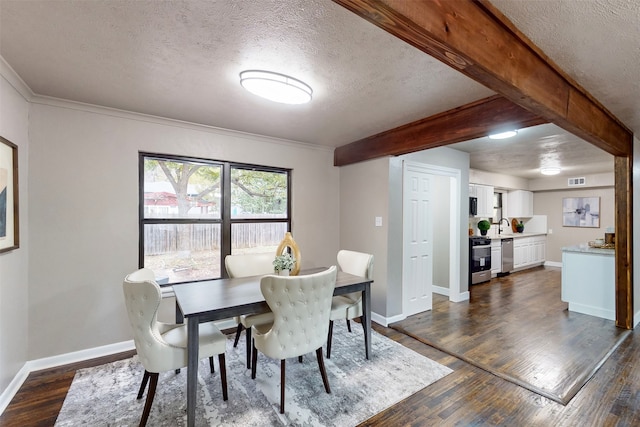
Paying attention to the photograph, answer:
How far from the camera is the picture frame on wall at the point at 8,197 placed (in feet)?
6.31

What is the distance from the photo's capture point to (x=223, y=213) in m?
3.37

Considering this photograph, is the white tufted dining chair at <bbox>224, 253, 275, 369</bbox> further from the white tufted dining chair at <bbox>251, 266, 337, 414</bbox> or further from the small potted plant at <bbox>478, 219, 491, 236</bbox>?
the small potted plant at <bbox>478, 219, 491, 236</bbox>

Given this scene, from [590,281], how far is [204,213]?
16.7 feet

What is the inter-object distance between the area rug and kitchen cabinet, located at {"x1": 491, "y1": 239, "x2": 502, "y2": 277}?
4164 millimetres

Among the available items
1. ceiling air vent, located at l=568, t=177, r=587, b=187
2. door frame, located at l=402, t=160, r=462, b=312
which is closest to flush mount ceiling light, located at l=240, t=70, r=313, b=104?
door frame, located at l=402, t=160, r=462, b=312

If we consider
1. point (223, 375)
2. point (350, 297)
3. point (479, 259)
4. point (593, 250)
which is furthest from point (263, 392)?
point (479, 259)

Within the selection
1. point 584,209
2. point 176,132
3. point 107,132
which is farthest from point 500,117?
point 584,209

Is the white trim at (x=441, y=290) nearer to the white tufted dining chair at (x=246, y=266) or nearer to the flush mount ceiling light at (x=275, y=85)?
the white tufted dining chair at (x=246, y=266)

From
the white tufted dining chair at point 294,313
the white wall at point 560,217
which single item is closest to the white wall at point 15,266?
the white tufted dining chair at point 294,313

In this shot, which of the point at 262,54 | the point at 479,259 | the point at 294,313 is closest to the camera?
the point at 262,54

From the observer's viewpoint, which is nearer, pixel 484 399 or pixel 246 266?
pixel 484 399

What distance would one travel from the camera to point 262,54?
1.71m

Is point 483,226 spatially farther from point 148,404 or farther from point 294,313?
point 148,404

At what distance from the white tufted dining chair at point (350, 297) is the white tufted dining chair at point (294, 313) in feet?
2.03
